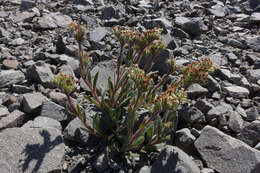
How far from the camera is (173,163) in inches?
147

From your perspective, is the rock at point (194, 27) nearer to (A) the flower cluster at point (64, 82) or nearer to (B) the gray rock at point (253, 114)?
(B) the gray rock at point (253, 114)

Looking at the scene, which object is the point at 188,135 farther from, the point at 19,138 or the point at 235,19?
the point at 235,19

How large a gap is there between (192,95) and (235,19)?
4.89m

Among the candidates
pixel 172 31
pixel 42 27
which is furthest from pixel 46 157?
pixel 172 31

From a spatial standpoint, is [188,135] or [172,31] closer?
[188,135]

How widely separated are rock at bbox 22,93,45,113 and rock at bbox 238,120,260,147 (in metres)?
3.51

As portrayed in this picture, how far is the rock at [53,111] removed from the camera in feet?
15.1

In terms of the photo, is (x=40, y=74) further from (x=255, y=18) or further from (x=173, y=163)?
(x=255, y=18)

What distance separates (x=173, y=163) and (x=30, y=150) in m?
2.00

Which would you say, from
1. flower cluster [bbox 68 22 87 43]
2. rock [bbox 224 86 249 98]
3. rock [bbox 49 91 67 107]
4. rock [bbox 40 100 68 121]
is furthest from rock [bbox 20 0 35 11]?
rock [bbox 224 86 249 98]

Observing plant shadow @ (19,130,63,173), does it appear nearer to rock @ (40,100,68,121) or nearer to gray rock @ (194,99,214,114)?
rock @ (40,100,68,121)

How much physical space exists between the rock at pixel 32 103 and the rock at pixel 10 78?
33.7 inches

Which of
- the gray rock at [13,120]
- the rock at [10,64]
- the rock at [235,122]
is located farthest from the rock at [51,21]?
the rock at [235,122]

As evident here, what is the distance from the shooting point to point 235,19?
29.6 feet
